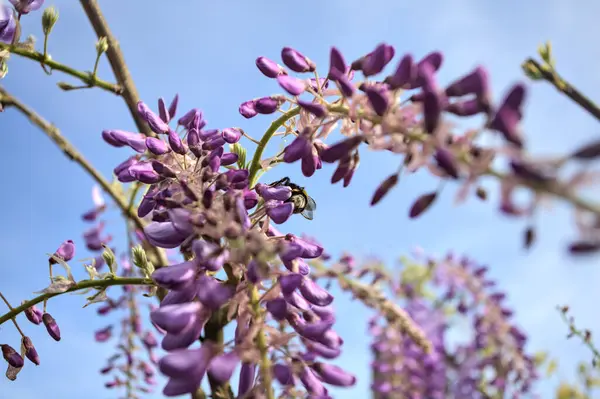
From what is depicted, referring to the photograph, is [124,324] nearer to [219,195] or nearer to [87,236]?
[87,236]

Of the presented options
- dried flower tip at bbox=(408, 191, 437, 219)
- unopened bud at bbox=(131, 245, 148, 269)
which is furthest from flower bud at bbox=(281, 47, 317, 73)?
unopened bud at bbox=(131, 245, 148, 269)

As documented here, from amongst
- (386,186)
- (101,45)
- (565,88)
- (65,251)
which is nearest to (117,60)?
(101,45)

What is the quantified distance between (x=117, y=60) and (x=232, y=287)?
3.71 feet

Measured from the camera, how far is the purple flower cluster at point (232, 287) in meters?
0.94

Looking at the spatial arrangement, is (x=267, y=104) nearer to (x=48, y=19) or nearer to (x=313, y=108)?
(x=313, y=108)

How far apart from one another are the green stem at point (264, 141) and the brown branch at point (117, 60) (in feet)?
1.85

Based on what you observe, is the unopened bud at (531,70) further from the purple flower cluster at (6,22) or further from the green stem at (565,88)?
the purple flower cluster at (6,22)

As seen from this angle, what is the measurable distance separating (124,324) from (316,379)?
2438 millimetres

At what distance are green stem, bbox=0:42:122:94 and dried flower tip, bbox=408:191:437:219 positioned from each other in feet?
4.07

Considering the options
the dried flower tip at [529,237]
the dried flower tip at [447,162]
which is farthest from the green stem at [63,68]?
the dried flower tip at [529,237]

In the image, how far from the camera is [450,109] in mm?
902

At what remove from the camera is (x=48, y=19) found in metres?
1.54

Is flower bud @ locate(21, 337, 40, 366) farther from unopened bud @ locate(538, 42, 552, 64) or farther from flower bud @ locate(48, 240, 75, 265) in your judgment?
unopened bud @ locate(538, 42, 552, 64)

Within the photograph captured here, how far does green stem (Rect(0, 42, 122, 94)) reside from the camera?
5.17 ft
